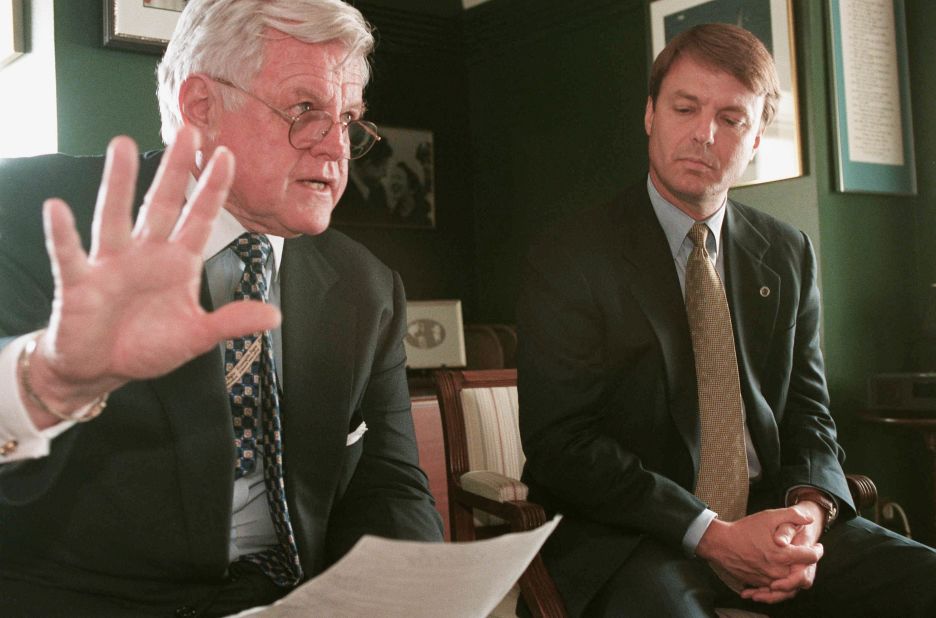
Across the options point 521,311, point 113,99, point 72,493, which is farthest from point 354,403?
point 113,99

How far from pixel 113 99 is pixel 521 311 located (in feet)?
7.70

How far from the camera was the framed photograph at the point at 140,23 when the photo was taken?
3.46m

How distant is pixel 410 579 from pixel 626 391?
110cm

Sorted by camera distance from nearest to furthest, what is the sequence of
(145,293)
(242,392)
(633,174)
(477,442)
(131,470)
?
(145,293)
(131,470)
(242,392)
(477,442)
(633,174)

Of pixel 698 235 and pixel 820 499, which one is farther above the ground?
pixel 698 235

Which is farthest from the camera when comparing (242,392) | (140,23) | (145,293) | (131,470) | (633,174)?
(633,174)

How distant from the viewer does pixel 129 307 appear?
0.82 metres

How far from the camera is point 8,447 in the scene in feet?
2.98

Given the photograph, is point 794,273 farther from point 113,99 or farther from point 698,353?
point 113,99

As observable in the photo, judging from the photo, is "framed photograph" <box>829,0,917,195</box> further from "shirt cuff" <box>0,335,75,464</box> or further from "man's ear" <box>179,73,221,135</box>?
"shirt cuff" <box>0,335,75,464</box>

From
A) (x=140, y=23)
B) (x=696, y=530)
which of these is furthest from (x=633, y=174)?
(x=696, y=530)

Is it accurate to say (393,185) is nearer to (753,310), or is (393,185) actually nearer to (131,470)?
(753,310)

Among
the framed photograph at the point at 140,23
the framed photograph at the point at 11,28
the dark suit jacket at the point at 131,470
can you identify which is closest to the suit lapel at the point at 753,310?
the dark suit jacket at the point at 131,470

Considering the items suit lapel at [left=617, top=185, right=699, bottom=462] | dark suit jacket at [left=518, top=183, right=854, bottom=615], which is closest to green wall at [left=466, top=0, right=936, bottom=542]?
dark suit jacket at [left=518, top=183, right=854, bottom=615]
